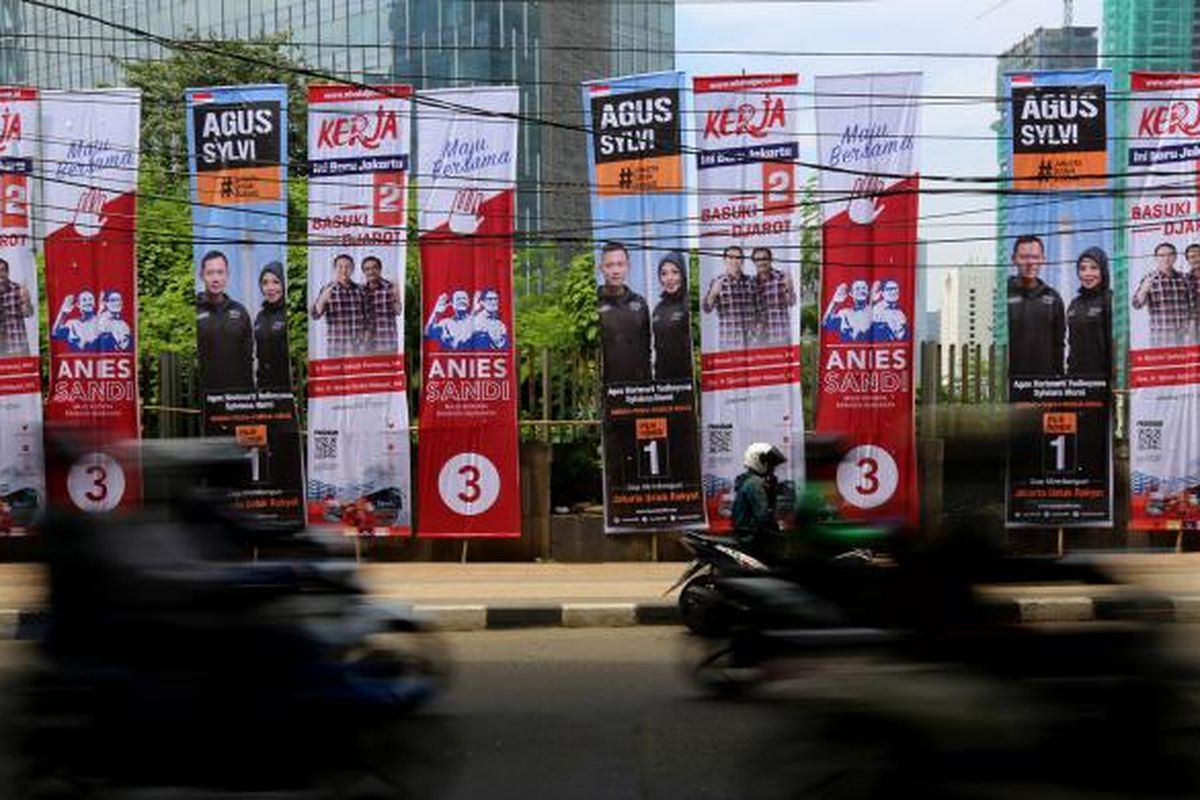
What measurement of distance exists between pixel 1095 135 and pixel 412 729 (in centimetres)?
964

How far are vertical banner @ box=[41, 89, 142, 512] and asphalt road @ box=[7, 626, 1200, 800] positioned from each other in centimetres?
436

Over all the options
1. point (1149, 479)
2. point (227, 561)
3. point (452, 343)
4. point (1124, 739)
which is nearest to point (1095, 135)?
point (1149, 479)

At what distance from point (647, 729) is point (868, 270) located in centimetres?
716

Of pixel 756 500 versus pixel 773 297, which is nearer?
pixel 756 500

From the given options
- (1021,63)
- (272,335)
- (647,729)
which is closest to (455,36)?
(1021,63)

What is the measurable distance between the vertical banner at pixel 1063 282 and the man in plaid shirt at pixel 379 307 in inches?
236

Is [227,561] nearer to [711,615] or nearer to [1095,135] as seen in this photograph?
[711,615]

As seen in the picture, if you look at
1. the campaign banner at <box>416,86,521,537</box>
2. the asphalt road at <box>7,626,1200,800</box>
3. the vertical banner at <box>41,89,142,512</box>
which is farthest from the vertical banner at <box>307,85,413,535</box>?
the asphalt road at <box>7,626,1200,800</box>

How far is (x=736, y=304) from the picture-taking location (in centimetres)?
1202

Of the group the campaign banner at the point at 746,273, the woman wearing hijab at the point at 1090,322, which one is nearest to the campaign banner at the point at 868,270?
the campaign banner at the point at 746,273

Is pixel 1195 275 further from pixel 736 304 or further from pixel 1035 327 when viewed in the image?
pixel 736 304

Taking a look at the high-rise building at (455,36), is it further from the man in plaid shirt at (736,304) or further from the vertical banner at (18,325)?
the man in plaid shirt at (736,304)

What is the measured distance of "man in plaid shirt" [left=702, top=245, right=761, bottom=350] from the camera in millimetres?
11977

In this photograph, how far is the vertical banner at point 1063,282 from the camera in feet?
38.6
